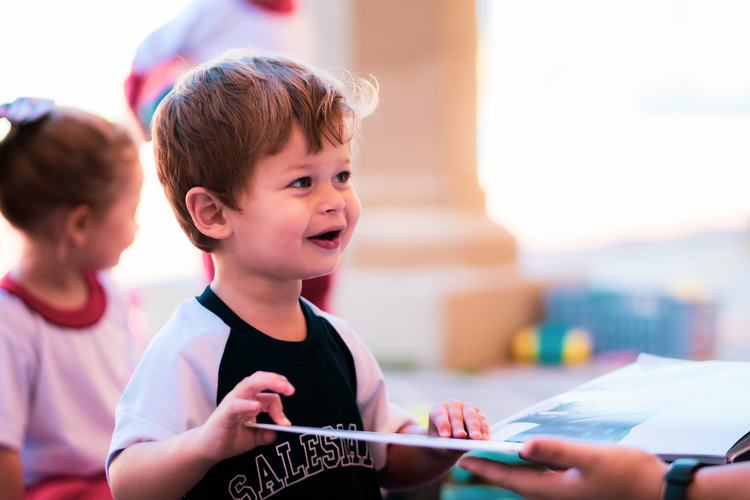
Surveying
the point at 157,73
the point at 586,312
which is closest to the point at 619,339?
the point at 586,312

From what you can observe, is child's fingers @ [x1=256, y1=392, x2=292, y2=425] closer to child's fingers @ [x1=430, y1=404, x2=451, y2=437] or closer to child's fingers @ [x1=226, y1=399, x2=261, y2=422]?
child's fingers @ [x1=226, y1=399, x2=261, y2=422]

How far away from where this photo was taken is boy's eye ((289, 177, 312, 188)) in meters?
0.83

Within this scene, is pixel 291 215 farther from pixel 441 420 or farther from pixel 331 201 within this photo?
pixel 441 420

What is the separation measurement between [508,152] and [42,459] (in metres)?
6.79

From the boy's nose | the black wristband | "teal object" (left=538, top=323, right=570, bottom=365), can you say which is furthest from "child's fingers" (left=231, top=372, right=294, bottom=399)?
"teal object" (left=538, top=323, right=570, bottom=365)

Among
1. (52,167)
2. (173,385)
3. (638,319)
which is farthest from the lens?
(638,319)

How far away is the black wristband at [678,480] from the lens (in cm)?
63

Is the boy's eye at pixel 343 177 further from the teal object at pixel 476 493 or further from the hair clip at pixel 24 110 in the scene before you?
the teal object at pixel 476 493

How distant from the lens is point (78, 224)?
49.9 inches

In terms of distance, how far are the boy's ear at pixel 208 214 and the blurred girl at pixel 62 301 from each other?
0.47 m

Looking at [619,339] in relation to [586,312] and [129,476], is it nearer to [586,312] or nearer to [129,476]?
[586,312]

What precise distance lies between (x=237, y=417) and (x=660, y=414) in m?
0.41

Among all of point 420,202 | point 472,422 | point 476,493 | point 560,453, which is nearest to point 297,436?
point 472,422

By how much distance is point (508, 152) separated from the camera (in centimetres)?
754
